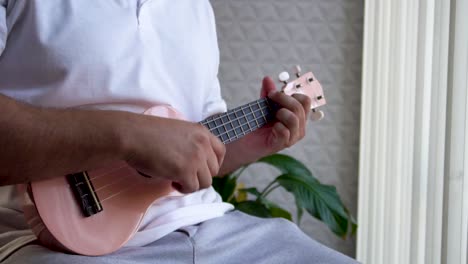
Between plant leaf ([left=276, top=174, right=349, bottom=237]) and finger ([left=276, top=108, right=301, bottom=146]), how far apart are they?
87cm

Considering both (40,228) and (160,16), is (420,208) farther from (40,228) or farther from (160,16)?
(40,228)

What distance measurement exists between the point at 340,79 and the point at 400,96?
60 cm

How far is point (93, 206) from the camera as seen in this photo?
855 mm

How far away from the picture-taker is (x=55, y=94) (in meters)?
0.87

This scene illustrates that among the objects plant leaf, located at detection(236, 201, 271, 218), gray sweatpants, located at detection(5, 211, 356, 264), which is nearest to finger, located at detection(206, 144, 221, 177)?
gray sweatpants, located at detection(5, 211, 356, 264)

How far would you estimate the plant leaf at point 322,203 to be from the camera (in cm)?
190

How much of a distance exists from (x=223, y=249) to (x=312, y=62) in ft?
4.97

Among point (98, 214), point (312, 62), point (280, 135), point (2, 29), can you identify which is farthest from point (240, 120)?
point (312, 62)

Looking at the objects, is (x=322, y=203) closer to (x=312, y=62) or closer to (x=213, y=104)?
(x=312, y=62)

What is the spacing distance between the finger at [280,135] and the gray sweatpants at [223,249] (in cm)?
13

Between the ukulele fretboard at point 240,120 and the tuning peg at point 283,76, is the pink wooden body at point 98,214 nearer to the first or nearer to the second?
the ukulele fretboard at point 240,120

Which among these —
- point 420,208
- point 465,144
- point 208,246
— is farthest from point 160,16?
point 420,208

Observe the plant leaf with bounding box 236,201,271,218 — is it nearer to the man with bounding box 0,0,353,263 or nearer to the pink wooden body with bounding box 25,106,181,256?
the man with bounding box 0,0,353,263

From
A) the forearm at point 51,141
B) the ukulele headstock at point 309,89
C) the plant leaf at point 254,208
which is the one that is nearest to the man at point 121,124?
the forearm at point 51,141
